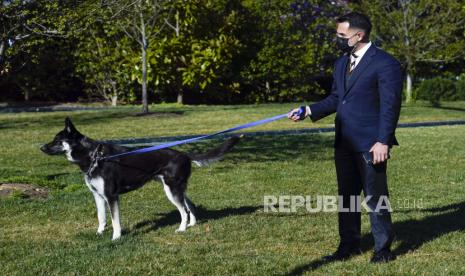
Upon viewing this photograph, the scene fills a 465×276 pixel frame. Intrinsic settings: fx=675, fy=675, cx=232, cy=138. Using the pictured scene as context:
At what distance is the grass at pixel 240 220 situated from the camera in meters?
5.76

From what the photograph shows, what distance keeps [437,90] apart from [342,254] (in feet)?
72.3

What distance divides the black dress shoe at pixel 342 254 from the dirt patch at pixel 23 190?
488cm

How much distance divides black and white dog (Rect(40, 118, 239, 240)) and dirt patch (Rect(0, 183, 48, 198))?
2.43m

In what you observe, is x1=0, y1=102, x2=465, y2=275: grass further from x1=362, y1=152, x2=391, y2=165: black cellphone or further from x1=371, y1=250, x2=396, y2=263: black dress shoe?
x1=362, y1=152, x2=391, y2=165: black cellphone

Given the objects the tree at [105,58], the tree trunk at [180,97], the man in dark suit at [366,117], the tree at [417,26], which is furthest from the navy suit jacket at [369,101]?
the tree trunk at [180,97]

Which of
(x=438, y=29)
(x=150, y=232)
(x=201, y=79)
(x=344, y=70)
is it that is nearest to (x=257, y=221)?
(x=150, y=232)

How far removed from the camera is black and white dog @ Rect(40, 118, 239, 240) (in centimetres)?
691

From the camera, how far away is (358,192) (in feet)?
19.2

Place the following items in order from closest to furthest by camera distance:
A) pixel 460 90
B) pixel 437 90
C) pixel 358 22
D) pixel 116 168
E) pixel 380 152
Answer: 1. pixel 380 152
2. pixel 358 22
3. pixel 116 168
4. pixel 437 90
5. pixel 460 90

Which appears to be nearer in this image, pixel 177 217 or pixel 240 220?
pixel 240 220

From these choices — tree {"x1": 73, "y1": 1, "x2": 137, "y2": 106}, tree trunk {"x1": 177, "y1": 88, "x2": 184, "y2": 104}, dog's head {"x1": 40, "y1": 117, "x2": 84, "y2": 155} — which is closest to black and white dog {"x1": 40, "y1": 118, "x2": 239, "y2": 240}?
dog's head {"x1": 40, "y1": 117, "x2": 84, "y2": 155}

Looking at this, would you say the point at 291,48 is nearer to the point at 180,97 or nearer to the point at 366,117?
the point at 180,97

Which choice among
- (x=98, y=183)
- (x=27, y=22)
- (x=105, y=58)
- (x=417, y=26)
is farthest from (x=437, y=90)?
(x=98, y=183)

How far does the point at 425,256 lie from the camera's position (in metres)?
5.93
